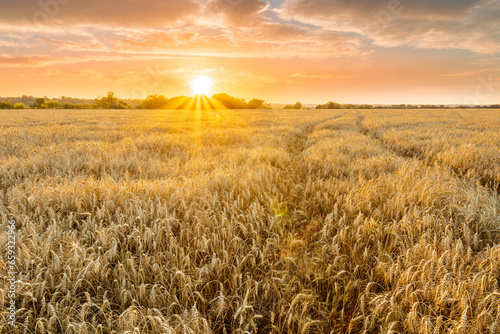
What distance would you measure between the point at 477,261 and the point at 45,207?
3941mm

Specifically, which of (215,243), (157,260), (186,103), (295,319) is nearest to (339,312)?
(295,319)

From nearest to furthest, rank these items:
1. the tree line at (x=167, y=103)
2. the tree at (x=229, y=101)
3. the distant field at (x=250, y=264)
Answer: the distant field at (x=250, y=264) < the tree line at (x=167, y=103) < the tree at (x=229, y=101)

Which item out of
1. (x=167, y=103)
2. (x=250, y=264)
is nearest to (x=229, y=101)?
(x=167, y=103)

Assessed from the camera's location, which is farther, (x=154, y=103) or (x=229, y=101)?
(x=229, y=101)

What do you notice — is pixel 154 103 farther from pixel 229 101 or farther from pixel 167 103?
pixel 229 101

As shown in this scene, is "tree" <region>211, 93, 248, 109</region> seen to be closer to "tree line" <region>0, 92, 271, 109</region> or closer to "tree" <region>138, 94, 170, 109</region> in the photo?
"tree line" <region>0, 92, 271, 109</region>

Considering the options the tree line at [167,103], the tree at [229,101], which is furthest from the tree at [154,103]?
the tree at [229,101]

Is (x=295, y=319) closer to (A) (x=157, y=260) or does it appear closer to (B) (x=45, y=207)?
(A) (x=157, y=260)

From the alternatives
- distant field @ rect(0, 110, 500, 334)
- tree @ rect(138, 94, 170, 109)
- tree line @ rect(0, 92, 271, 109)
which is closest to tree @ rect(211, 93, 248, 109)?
tree line @ rect(0, 92, 271, 109)

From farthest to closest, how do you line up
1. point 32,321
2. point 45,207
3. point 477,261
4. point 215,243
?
point 45,207, point 215,243, point 477,261, point 32,321

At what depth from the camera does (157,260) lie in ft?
6.10

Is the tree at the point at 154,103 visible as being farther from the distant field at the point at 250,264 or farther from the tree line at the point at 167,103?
the distant field at the point at 250,264

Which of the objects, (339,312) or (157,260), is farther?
(157,260)

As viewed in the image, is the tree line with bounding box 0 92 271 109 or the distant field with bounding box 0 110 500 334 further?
the tree line with bounding box 0 92 271 109
